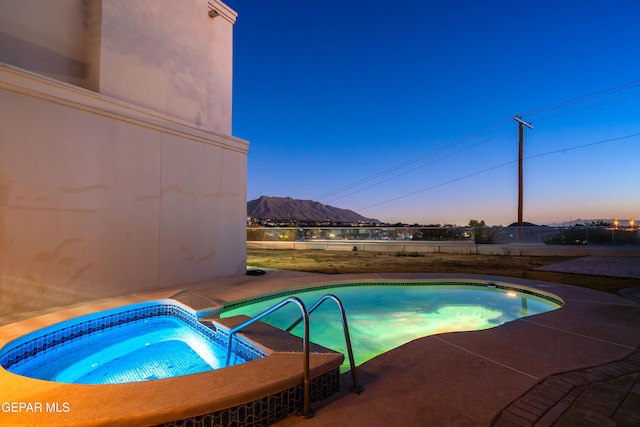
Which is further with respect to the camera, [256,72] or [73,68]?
[256,72]

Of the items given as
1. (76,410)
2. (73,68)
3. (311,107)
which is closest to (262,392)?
(76,410)

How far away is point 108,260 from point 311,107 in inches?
1178

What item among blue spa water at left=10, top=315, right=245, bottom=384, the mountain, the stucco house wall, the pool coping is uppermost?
the mountain

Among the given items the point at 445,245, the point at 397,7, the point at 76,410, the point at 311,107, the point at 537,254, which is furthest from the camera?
the point at 311,107

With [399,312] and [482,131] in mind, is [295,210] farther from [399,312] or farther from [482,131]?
[399,312]

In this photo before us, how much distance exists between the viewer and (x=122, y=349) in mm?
4270

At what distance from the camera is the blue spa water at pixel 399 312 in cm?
476

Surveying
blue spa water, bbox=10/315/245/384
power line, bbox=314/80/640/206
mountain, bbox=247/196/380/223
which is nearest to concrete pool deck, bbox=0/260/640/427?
blue spa water, bbox=10/315/245/384

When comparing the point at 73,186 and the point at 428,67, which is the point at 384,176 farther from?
the point at 73,186

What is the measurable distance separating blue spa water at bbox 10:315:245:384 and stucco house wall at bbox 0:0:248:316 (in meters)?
1.37

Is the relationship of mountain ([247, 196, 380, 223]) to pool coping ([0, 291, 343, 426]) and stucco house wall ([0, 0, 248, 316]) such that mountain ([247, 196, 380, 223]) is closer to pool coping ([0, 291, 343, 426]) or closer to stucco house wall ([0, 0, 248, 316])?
stucco house wall ([0, 0, 248, 316])

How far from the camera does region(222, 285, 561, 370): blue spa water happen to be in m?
4.76

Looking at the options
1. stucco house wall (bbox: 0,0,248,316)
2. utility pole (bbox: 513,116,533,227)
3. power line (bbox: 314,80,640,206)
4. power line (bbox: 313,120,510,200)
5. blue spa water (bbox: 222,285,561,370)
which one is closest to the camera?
stucco house wall (bbox: 0,0,248,316)

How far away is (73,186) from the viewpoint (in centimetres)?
510
